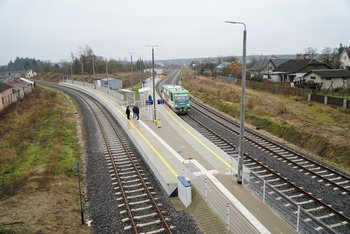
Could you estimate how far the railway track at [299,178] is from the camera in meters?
13.1

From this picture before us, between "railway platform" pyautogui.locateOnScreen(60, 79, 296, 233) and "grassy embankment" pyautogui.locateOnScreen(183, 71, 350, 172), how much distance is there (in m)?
6.92

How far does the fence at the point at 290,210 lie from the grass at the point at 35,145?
11.4 meters

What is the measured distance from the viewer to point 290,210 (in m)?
13.5

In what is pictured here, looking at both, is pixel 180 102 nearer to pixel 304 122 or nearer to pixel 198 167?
pixel 304 122

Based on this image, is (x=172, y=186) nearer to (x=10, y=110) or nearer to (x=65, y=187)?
(x=65, y=187)

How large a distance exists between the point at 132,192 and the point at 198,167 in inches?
168

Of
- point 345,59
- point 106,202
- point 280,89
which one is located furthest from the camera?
point 345,59

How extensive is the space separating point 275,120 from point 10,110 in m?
35.9

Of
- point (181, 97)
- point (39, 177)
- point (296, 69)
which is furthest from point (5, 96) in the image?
point (296, 69)

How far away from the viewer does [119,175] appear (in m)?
18.3

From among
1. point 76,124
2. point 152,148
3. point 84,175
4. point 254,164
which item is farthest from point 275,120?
point 76,124

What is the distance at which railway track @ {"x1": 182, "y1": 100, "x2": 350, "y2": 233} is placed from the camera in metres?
13.1

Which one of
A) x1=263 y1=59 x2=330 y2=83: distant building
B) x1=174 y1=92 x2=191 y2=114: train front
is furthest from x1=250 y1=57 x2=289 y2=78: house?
x1=174 y1=92 x2=191 y2=114: train front

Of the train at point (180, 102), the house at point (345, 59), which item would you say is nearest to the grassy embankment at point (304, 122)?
the train at point (180, 102)
